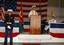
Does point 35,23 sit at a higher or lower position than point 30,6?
lower

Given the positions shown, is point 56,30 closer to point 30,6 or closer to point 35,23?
point 35,23

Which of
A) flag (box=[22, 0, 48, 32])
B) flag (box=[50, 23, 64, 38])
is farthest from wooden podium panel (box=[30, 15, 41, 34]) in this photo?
flag (box=[22, 0, 48, 32])

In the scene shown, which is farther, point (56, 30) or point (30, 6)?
point (30, 6)

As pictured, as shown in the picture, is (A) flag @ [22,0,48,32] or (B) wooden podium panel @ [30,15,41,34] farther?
(A) flag @ [22,0,48,32]

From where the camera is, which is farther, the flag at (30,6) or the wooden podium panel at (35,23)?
the flag at (30,6)

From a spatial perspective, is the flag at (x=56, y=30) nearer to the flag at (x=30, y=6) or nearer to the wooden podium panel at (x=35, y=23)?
the wooden podium panel at (x=35, y=23)

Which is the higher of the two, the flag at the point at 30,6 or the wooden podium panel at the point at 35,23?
the flag at the point at 30,6

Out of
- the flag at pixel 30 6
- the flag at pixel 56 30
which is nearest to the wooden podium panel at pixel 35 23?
the flag at pixel 56 30

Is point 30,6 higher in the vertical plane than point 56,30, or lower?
higher

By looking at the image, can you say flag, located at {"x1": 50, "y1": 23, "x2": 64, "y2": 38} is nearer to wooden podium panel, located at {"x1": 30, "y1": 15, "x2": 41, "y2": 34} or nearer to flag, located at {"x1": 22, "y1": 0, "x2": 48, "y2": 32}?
wooden podium panel, located at {"x1": 30, "y1": 15, "x2": 41, "y2": 34}

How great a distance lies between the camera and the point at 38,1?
2430 mm

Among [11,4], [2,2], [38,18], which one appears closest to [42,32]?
[38,18]

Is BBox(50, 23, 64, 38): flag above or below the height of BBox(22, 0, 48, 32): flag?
below

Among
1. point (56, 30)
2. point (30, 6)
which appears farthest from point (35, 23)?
point (30, 6)
